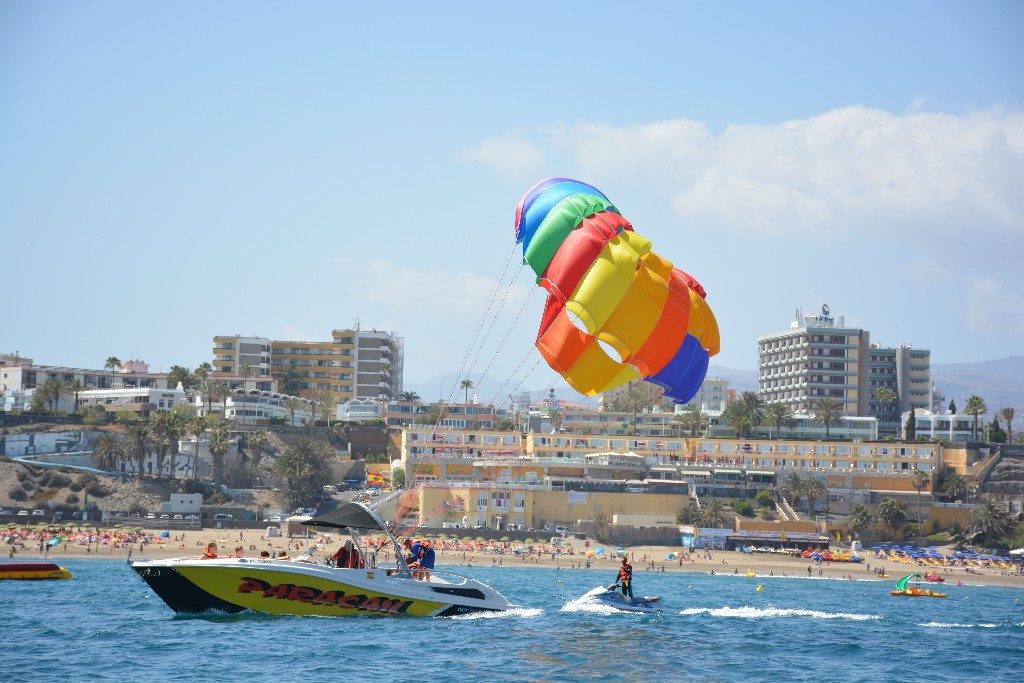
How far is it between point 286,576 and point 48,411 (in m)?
93.4

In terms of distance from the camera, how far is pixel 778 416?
5128 inches

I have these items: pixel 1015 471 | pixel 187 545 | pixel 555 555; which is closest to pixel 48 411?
pixel 187 545

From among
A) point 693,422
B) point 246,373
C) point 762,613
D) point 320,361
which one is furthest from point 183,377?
point 762,613

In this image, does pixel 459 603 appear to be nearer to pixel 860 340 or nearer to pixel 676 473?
pixel 676 473

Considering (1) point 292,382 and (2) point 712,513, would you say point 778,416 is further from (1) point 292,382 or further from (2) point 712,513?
(1) point 292,382

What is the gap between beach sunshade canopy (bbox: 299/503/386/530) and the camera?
3881 cm

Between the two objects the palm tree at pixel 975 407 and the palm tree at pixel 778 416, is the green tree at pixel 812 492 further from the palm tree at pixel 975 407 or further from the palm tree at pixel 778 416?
the palm tree at pixel 975 407

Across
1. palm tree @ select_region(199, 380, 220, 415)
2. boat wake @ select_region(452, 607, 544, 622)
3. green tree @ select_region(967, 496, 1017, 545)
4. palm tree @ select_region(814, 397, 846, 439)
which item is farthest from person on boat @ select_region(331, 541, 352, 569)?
palm tree @ select_region(814, 397, 846, 439)

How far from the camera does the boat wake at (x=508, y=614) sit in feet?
133

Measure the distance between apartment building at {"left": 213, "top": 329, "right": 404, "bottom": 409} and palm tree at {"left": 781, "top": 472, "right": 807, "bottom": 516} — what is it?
6859 centimetres

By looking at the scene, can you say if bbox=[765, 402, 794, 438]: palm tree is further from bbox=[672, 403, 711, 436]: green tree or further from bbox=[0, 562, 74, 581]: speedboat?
bbox=[0, 562, 74, 581]: speedboat

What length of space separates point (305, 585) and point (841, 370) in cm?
14056

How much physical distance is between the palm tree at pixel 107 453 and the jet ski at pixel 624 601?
7078 centimetres

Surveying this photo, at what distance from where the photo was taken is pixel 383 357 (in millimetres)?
176625
